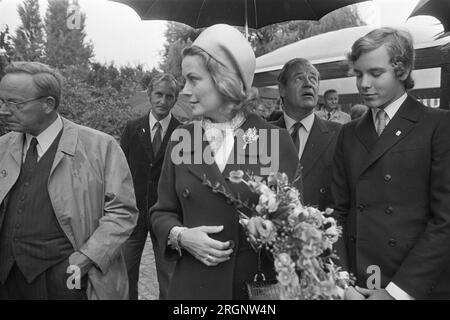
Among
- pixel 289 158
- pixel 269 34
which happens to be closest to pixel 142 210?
pixel 289 158

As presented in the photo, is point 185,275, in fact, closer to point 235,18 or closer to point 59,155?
point 59,155

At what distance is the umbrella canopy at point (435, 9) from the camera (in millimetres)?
2865

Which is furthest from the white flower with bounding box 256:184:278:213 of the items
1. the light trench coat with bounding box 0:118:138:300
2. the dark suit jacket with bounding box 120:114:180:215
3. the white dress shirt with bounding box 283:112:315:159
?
the dark suit jacket with bounding box 120:114:180:215

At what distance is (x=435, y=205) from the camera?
206cm

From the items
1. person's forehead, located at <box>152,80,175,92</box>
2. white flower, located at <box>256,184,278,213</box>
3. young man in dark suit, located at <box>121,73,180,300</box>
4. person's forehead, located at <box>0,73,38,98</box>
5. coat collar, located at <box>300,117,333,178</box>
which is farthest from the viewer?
person's forehead, located at <box>152,80,175,92</box>

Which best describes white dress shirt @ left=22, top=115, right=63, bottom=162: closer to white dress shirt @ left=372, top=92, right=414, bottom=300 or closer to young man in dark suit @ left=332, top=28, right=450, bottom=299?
young man in dark suit @ left=332, top=28, right=450, bottom=299

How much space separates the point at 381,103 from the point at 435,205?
537 mm

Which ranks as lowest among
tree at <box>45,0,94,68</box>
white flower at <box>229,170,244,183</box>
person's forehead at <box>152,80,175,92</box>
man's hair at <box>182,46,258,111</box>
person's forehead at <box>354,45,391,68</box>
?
white flower at <box>229,170,244,183</box>

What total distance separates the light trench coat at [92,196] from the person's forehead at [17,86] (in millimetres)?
267

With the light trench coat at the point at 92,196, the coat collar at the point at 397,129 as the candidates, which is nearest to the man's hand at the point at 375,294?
the coat collar at the point at 397,129

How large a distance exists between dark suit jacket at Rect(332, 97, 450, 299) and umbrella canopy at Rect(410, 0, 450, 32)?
37.1 inches

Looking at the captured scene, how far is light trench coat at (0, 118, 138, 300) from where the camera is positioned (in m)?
2.45

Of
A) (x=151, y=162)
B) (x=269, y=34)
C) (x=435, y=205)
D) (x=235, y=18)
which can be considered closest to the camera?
(x=435, y=205)

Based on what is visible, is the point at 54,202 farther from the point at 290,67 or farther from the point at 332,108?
the point at 332,108
